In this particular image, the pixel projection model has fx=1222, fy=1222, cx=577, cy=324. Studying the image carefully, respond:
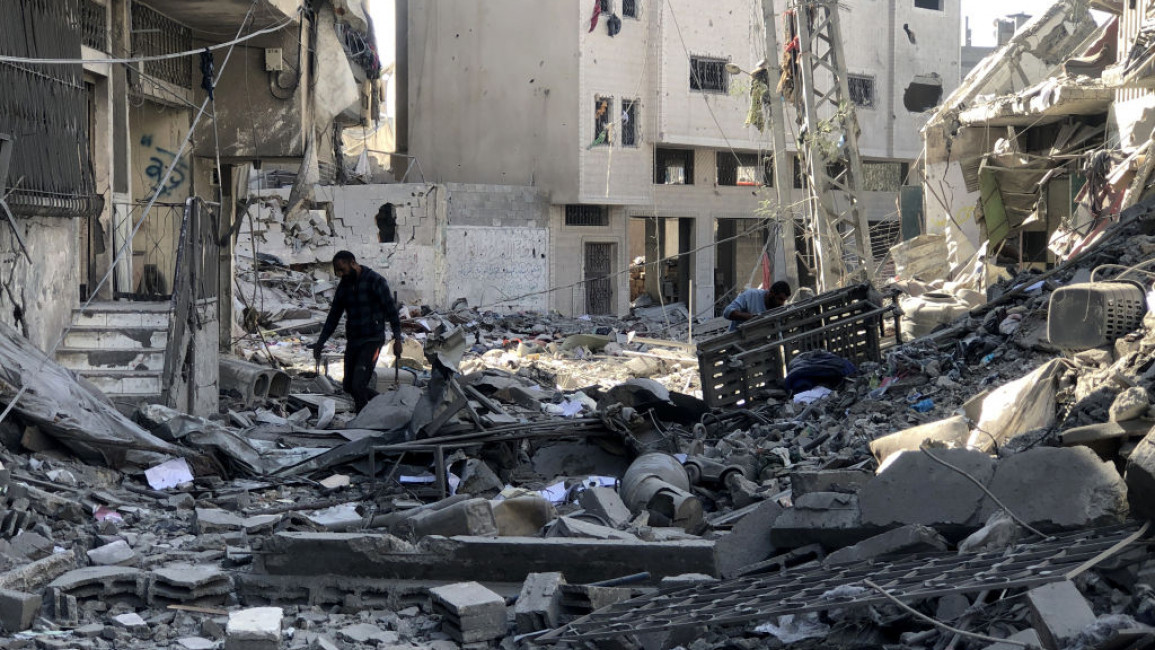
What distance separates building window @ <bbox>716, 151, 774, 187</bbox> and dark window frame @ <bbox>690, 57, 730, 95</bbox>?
1889mm

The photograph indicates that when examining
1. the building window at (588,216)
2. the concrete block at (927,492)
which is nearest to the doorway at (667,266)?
the building window at (588,216)

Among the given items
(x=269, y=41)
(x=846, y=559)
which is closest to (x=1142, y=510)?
(x=846, y=559)

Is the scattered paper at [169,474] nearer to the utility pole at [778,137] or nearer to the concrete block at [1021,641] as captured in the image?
the concrete block at [1021,641]

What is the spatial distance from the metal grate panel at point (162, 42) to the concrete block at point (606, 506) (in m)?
8.04

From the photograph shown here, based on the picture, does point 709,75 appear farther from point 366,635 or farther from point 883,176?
point 366,635

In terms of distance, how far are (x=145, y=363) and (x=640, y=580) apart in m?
5.57

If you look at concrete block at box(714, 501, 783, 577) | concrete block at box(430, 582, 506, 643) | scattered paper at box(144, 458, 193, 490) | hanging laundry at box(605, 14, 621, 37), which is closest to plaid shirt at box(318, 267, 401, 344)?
scattered paper at box(144, 458, 193, 490)

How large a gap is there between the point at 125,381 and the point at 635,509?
4.63m

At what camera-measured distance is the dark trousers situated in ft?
34.2

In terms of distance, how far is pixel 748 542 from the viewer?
5.72 m

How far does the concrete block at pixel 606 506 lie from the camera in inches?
263

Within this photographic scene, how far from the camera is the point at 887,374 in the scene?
9992mm

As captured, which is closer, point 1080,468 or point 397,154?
point 1080,468

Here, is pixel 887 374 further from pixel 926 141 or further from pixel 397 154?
pixel 397 154
